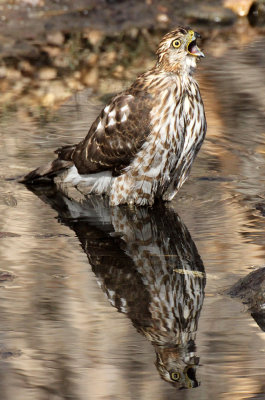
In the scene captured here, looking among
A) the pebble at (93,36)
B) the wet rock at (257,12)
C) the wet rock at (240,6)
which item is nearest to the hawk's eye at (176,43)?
the pebble at (93,36)

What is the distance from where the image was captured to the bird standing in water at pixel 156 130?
8.11 m

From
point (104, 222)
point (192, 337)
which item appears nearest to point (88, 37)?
point (104, 222)

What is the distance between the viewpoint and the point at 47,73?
525 inches

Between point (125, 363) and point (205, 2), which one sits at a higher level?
point (125, 363)

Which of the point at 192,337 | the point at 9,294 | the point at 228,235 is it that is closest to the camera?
the point at 192,337

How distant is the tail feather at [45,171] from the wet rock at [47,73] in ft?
13.7

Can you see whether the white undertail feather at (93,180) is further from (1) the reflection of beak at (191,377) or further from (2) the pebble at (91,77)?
(2) the pebble at (91,77)

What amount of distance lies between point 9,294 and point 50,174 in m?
2.68

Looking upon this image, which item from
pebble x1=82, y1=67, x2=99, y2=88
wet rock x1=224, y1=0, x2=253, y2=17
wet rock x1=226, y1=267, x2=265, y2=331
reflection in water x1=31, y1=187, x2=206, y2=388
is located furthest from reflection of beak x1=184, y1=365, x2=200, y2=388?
wet rock x1=224, y1=0, x2=253, y2=17

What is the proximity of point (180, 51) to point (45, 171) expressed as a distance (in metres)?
1.54

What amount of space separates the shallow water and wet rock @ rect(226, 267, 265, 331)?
0.07 m

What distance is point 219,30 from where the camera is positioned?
1662 centimetres

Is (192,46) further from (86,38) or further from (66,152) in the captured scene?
(86,38)

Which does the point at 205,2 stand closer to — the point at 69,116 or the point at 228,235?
the point at 69,116
